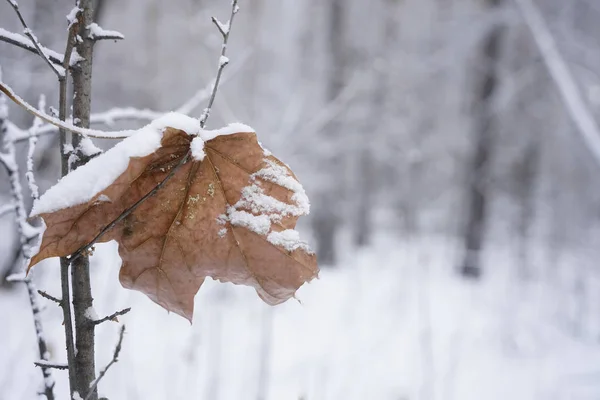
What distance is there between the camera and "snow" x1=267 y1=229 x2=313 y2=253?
0.49 metres

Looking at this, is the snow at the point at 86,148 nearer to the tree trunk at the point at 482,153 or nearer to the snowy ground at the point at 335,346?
the snowy ground at the point at 335,346

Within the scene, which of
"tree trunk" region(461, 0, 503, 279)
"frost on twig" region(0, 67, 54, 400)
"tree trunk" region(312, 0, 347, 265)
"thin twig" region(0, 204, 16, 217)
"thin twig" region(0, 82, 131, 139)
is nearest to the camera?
"thin twig" region(0, 82, 131, 139)

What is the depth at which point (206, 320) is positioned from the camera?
12.0 feet

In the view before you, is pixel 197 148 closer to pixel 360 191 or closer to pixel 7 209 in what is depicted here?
pixel 7 209

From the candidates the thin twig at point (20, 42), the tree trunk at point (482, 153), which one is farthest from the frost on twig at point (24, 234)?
the tree trunk at point (482, 153)

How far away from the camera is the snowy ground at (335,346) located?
2412 mm

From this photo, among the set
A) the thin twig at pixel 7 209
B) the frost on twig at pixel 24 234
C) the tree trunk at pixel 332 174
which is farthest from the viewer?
the tree trunk at pixel 332 174

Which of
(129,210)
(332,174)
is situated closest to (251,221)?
(129,210)

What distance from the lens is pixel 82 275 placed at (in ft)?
1.75

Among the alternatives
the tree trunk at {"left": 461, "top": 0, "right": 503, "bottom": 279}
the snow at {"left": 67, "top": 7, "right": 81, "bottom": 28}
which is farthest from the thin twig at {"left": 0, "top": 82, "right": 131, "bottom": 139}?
the tree trunk at {"left": 461, "top": 0, "right": 503, "bottom": 279}

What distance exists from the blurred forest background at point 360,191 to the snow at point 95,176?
0.58 meters

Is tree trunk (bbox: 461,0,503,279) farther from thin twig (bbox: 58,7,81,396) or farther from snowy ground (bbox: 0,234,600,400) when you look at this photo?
thin twig (bbox: 58,7,81,396)

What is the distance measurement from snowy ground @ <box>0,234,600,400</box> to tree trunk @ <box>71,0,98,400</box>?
3.67 ft

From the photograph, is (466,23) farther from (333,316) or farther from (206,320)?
(206,320)
